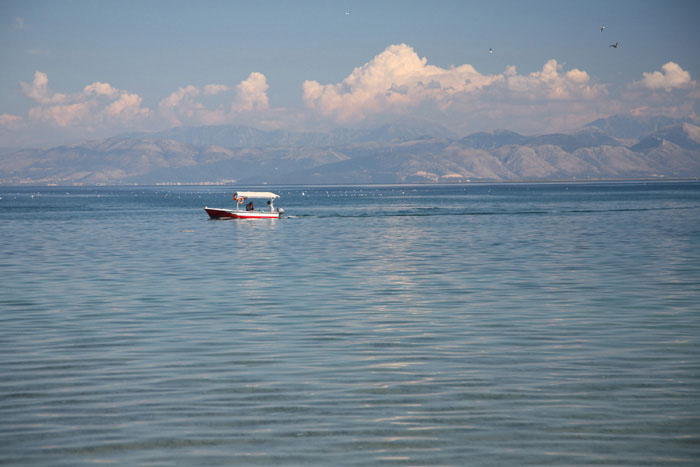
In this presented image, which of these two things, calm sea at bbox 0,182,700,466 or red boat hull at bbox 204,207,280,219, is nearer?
calm sea at bbox 0,182,700,466

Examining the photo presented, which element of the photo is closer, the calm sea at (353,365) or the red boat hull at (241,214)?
the calm sea at (353,365)

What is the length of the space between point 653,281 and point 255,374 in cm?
2404

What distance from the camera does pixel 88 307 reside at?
31359 mm

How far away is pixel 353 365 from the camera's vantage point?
20281mm

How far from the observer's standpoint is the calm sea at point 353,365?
45.9 feet

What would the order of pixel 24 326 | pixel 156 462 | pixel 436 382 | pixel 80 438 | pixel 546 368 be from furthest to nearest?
1. pixel 24 326
2. pixel 546 368
3. pixel 436 382
4. pixel 80 438
5. pixel 156 462

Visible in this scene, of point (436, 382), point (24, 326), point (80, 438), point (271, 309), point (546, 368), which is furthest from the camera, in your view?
point (271, 309)

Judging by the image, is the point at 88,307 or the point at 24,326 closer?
the point at 24,326

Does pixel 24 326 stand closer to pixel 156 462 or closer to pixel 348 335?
pixel 348 335

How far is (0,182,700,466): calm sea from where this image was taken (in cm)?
1400

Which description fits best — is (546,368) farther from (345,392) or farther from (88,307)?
(88,307)

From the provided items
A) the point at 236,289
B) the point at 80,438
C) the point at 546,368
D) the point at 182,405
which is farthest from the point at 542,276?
the point at 80,438

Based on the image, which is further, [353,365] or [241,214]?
[241,214]

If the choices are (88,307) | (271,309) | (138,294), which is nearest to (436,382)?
(271,309)
